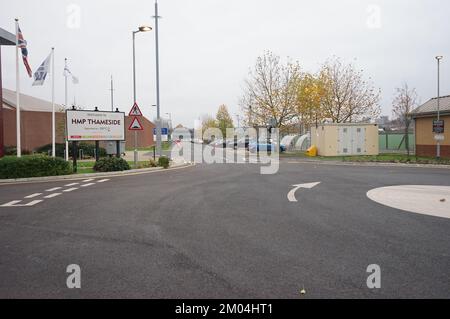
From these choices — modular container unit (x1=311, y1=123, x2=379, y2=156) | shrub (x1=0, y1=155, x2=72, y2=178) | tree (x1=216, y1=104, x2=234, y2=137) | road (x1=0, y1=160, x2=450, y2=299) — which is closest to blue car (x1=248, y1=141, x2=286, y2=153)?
modular container unit (x1=311, y1=123, x2=379, y2=156)

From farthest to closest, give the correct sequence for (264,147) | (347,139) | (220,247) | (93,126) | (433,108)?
1. (264,147)
2. (347,139)
3. (433,108)
4. (93,126)
5. (220,247)

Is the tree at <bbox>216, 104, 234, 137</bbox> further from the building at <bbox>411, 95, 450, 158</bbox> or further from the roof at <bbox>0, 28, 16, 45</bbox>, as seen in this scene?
the roof at <bbox>0, 28, 16, 45</bbox>

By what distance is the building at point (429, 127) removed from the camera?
2542 centimetres

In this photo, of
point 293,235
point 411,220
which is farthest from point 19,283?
point 411,220

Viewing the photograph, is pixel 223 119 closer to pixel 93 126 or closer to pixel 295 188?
pixel 93 126

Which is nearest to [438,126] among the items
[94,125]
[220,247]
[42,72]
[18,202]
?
[94,125]

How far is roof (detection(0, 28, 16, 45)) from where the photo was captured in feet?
67.0

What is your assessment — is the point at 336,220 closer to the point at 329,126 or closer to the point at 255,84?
the point at 329,126

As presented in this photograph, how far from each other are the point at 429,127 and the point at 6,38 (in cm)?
2766

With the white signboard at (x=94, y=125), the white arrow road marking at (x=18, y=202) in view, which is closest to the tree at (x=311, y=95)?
the white signboard at (x=94, y=125)

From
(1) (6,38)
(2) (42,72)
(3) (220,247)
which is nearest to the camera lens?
(3) (220,247)

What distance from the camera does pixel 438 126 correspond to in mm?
24062

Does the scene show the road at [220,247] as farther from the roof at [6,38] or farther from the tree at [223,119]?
the tree at [223,119]

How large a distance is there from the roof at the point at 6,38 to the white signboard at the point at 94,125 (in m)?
6.57
